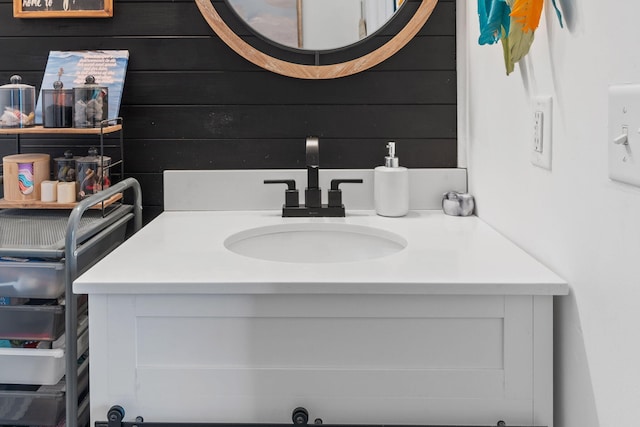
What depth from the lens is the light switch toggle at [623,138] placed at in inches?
30.6

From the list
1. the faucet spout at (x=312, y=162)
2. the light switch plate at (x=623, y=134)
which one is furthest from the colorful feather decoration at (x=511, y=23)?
the faucet spout at (x=312, y=162)

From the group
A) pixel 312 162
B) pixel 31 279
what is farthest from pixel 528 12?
pixel 31 279

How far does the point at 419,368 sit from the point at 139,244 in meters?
0.63

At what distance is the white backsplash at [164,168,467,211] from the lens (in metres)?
1.67

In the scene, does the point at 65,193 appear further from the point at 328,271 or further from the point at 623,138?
the point at 623,138

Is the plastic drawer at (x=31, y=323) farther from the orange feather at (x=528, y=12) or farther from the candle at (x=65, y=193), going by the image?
the orange feather at (x=528, y=12)

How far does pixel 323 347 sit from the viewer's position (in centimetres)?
101

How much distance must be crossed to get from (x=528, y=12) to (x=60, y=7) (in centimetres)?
123

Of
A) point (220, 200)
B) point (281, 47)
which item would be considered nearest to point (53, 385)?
point (220, 200)

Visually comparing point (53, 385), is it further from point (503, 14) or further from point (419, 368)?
point (503, 14)

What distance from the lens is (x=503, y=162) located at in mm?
1351

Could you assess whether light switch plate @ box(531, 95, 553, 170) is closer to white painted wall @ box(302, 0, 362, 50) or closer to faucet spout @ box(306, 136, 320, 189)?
faucet spout @ box(306, 136, 320, 189)

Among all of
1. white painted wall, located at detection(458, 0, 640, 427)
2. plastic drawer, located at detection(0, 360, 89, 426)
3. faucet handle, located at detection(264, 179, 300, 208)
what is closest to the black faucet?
faucet handle, located at detection(264, 179, 300, 208)

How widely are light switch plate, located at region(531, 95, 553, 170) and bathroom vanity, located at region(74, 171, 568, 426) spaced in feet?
0.72
